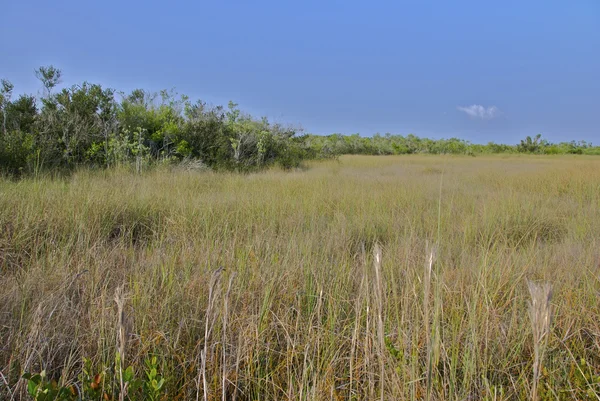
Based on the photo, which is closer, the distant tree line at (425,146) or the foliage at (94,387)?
the foliage at (94,387)

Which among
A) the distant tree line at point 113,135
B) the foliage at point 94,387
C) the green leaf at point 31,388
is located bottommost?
the foliage at point 94,387

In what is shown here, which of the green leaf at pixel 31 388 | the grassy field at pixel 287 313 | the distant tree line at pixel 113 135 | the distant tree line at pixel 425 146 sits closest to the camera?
the green leaf at pixel 31 388

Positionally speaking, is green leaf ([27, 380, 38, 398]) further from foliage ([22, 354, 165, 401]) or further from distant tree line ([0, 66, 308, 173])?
distant tree line ([0, 66, 308, 173])

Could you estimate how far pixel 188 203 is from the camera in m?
4.77

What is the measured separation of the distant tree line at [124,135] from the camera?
8.09 meters

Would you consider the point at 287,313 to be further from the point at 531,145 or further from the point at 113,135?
the point at 531,145

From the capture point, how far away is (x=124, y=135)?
954 centimetres

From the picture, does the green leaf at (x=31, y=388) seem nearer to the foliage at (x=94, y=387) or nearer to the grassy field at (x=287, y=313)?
the foliage at (x=94, y=387)

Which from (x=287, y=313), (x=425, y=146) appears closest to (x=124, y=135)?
(x=287, y=313)

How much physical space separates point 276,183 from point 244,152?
5154mm

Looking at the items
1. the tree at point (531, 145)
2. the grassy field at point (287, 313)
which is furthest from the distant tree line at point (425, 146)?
the grassy field at point (287, 313)

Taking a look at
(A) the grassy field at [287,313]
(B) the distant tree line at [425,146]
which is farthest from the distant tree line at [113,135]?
(B) the distant tree line at [425,146]

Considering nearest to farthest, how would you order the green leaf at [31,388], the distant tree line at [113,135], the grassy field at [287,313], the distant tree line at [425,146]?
the green leaf at [31,388] < the grassy field at [287,313] < the distant tree line at [113,135] < the distant tree line at [425,146]

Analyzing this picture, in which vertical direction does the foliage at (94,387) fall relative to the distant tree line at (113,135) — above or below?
below
